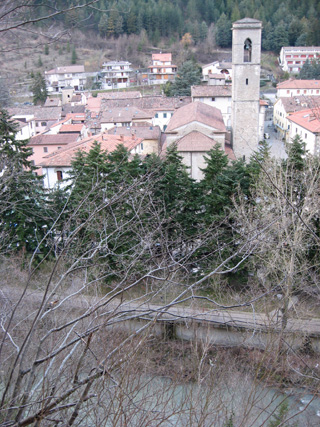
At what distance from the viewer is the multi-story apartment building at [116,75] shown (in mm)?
52344

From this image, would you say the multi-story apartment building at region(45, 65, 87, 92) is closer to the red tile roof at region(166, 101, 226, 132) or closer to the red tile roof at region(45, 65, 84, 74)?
the red tile roof at region(45, 65, 84, 74)

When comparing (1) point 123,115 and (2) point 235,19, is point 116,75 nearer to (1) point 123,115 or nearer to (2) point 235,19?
(2) point 235,19

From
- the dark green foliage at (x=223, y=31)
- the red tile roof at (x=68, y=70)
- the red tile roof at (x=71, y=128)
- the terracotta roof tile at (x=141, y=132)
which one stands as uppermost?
the dark green foliage at (x=223, y=31)

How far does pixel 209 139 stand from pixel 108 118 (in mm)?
11984

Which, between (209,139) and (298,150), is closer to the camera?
(298,150)

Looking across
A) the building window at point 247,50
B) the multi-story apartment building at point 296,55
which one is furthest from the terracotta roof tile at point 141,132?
the multi-story apartment building at point 296,55

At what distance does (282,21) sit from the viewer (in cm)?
6066

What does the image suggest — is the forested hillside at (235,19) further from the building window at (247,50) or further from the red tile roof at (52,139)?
the building window at (247,50)

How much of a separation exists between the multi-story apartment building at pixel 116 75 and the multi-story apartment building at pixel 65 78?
10.0ft

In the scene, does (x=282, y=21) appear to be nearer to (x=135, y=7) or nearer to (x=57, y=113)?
(x=135, y=7)

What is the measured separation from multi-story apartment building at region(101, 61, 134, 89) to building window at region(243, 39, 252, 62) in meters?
31.4

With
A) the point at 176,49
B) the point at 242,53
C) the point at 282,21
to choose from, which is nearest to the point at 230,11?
the point at 282,21

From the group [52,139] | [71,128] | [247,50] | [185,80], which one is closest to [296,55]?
[185,80]

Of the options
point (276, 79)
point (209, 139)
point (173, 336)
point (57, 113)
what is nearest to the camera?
point (173, 336)
